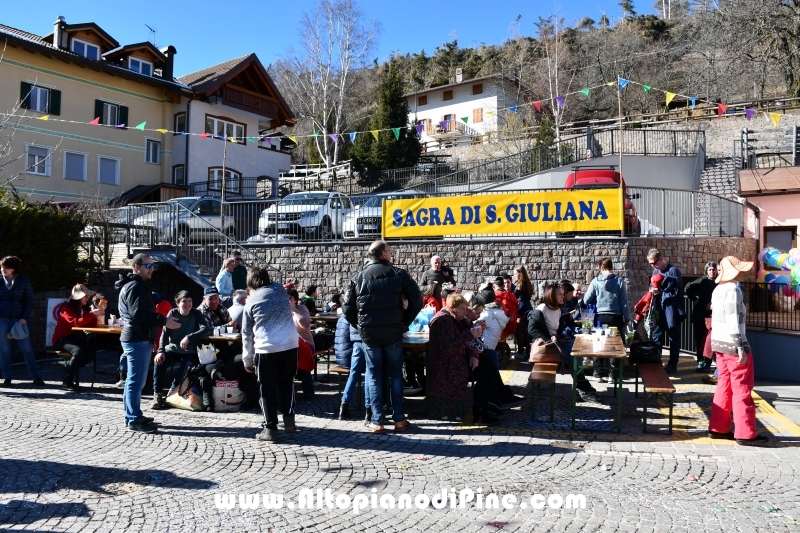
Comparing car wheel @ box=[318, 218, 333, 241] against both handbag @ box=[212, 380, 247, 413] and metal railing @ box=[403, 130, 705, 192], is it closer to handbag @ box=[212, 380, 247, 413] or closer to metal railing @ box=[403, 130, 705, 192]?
handbag @ box=[212, 380, 247, 413]

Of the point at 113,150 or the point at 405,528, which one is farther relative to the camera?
the point at 113,150

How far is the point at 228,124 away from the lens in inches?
1391

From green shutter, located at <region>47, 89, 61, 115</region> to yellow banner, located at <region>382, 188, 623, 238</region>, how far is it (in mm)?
20146

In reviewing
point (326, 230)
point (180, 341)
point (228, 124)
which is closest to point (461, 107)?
point (228, 124)

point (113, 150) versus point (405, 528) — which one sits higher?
point (113, 150)

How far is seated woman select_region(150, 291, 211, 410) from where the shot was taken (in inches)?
316

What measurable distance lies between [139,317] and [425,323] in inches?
152

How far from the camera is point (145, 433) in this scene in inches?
270

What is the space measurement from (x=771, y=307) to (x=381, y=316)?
845cm

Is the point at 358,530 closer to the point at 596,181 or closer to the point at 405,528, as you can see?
the point at 405,528

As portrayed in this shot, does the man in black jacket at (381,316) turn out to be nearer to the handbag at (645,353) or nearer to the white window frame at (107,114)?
the handbag at (645,353)

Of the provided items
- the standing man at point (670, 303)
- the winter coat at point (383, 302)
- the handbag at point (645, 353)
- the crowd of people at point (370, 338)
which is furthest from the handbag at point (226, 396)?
Answer: the standing man at point (670, 303)

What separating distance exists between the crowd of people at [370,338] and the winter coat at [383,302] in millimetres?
11

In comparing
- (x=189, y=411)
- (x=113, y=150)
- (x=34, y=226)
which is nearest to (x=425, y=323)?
(x=189, y=411)
